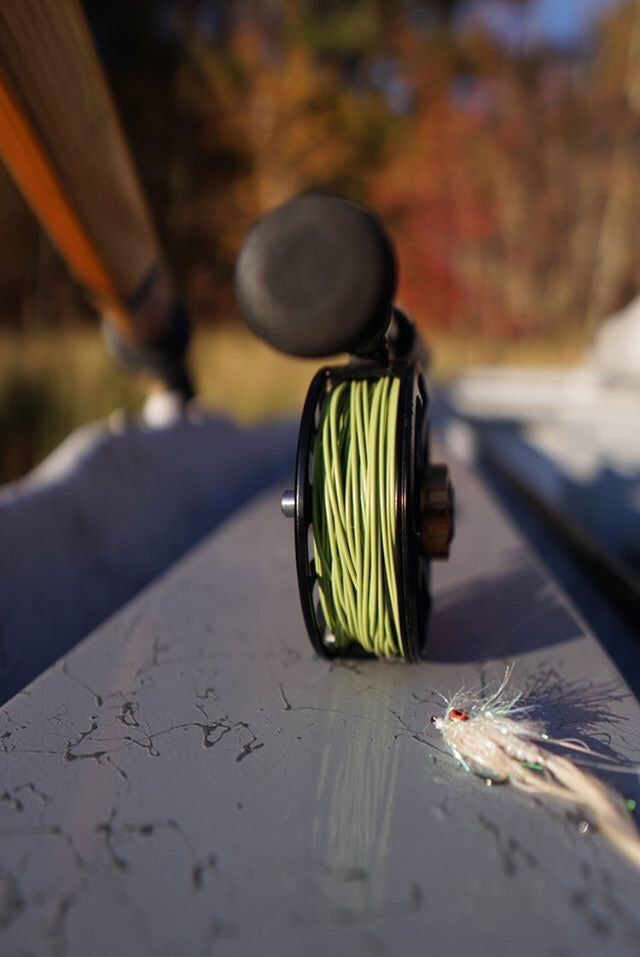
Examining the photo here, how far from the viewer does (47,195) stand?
157 centimetres

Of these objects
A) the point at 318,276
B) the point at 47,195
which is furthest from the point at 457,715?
the point at 47,195

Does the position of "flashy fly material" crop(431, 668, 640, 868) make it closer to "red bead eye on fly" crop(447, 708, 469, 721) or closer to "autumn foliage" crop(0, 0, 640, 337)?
"red bead eye on fly" crop(447, 708, 469, 721)

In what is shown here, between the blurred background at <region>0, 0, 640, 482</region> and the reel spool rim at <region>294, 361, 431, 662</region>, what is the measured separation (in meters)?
8.29

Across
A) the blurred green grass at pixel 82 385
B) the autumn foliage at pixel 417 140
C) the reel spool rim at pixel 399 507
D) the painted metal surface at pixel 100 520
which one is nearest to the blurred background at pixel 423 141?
the autumn foliage at pixel 417 140

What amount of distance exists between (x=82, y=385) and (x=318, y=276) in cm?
322

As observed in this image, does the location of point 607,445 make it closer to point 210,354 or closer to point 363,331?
point 363,331

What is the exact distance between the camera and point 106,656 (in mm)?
1080

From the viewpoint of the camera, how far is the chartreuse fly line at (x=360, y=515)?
0.95 m

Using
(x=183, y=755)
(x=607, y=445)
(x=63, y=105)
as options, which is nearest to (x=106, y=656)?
(x=183, y=755)

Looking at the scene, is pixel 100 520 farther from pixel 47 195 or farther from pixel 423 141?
pixel 423 141

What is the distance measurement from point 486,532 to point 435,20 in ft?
51.5

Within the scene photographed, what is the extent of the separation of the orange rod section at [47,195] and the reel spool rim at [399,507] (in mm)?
757

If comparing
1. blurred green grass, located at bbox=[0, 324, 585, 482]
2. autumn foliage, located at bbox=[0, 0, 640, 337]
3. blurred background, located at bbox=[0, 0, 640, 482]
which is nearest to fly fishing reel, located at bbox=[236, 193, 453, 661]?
blurred green grass, located at bbox=[0, 324, 585, 482]

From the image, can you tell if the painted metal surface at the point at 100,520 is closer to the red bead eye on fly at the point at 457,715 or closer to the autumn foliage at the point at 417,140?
the red bead eye on fly at the point at 457,715
